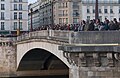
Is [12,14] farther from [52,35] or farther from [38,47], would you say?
[52,35]

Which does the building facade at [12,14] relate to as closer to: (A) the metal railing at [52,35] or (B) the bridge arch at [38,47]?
(B) the bridge arch at [38,47]

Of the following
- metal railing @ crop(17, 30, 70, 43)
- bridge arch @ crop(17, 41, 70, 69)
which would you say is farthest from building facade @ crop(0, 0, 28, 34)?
metal railing @ crop(17, 30, 70, 43)

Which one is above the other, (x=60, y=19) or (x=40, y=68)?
(x=60, y=19)

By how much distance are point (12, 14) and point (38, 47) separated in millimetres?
41897

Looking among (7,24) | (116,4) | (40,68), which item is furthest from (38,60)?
(116,4)

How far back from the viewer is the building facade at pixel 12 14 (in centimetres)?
8356

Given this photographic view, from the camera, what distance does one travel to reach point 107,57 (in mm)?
18047

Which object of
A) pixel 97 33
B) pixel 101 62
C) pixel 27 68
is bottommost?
pixel 27 68

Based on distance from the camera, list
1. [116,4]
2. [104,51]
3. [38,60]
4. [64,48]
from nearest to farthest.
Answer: [104,51] < [64,48] < [38,60] < [116,4]

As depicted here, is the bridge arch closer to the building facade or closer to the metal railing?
the metal railing

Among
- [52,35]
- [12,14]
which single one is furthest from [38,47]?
[12,14]

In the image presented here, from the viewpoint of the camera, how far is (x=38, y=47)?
141 feet

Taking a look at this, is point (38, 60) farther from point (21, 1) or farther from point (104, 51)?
point (104, 51)

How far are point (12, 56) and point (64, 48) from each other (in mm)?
41109
